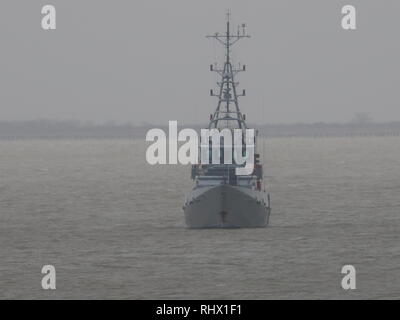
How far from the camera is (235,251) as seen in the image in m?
73.1

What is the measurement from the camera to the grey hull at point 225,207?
79375 millimetres

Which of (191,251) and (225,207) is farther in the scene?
(225,207)

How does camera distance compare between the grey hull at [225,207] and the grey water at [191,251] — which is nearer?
the grey water at [191,251]

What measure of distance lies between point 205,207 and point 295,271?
51.6 feet

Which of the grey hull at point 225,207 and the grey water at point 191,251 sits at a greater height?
the grey hull at point 225,207

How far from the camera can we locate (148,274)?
65.1m

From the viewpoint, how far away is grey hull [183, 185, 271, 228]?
260 ft

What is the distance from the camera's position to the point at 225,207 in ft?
263

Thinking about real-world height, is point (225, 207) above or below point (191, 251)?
above
